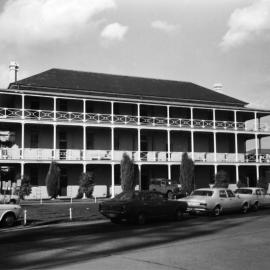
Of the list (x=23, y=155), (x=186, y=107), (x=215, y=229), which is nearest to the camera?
(x=215, y=229)

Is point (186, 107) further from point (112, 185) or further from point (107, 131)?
point (112, 185)

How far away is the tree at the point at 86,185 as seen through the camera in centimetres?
3525

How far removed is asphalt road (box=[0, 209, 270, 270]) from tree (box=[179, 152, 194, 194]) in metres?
20.4

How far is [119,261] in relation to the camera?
9508 mm

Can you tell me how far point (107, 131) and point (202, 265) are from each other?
101 ft

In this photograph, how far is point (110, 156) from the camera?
3862cm

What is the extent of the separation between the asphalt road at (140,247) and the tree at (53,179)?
17.1m

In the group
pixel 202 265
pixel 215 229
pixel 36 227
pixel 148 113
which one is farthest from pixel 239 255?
pixel 148 113

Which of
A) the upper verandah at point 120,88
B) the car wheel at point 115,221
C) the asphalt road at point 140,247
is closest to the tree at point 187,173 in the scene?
the upper verandah at point 120,88

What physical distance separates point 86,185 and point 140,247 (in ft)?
79.9

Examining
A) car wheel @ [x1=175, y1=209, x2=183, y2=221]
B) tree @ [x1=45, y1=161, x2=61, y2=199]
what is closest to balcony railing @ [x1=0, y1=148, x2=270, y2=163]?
tree @ [x1=45, y1=161, x2=61, y2=199]

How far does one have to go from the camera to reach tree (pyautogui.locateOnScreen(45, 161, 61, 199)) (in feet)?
111

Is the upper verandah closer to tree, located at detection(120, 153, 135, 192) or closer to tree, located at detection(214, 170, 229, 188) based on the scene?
tree, located at detection(120, 153, 135, 192)

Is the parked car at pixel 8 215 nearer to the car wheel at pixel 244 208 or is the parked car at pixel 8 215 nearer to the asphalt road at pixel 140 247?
the asphalt road at pixel 140 247
